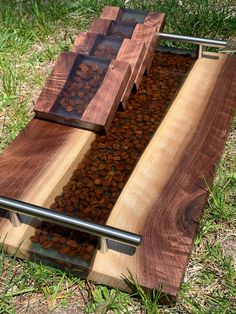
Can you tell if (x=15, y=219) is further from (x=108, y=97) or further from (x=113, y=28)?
(x=113, y=28)

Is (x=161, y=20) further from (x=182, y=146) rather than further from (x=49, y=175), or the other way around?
(x=49, y=175)

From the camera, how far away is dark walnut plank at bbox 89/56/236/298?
1.97 m

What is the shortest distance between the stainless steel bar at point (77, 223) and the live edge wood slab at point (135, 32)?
1.19 metres

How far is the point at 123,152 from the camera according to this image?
98.5 inches

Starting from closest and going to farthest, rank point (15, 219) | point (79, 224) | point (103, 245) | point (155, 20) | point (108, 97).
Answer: point (79, 224)
point (103, 245)
point (15, 219)
point (108, 97)
point (155, 20)

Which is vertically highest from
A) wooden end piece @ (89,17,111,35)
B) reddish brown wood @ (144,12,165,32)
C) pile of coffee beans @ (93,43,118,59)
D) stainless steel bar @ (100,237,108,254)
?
reddish brown wood @ (144,12,165,32)

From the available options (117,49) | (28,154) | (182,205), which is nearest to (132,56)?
(117,49)

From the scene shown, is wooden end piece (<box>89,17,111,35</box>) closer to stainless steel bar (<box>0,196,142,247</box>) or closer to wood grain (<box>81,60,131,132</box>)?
wood grain (<box>81,60,131,132</box>)

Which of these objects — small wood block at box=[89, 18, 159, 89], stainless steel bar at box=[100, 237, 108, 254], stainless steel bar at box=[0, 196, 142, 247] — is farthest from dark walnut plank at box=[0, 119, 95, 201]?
small wood block at box=[89, 18, 159, 89]

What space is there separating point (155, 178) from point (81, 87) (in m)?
0.66

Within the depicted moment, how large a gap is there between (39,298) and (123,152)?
2.71ft

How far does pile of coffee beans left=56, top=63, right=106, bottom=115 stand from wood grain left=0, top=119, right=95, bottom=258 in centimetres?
11

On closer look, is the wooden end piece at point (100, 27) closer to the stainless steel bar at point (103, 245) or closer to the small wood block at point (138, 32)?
the small wood block at point (138, 32)

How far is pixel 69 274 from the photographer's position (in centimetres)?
202
